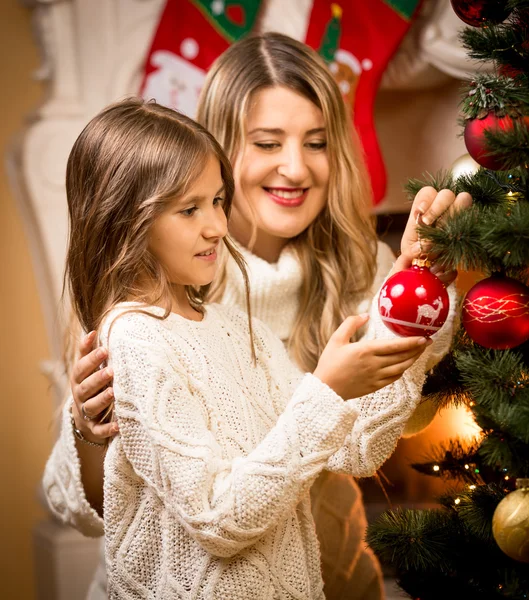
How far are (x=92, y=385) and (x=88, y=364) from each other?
4 centimetres

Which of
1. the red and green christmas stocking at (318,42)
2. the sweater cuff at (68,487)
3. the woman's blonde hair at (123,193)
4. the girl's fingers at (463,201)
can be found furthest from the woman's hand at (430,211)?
the red and green christmas stocking at (318,42)

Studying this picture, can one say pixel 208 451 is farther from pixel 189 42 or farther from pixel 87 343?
pixel 189 42

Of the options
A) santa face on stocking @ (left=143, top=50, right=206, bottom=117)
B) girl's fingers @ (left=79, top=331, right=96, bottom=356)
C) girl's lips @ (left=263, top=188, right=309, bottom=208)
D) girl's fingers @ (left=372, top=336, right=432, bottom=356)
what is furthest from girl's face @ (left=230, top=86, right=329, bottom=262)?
santa face on stocking @ (left=143, top=50, right=206, bottom=117)

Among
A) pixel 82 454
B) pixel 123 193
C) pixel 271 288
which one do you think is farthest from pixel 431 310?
pixel 82 454

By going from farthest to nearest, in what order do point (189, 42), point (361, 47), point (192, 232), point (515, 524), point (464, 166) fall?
point (189, 42) < point (361, 47) < point (464, 166) < point (192, 232) < point (515, 524)

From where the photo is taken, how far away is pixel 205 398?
42.4 inches

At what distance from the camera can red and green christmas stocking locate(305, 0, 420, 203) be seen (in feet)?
6.54

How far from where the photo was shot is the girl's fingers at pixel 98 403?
3.80ft

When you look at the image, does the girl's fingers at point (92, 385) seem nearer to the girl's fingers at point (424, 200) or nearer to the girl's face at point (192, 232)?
the girl's face at point (192, 232)

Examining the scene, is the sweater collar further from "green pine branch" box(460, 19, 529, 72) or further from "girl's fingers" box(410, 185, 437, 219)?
"green pine branch" box(460, 19, 529, 72)

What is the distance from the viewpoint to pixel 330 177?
1.55 meters

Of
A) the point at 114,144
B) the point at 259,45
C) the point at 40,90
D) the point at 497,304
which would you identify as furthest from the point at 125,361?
the point at 40,90

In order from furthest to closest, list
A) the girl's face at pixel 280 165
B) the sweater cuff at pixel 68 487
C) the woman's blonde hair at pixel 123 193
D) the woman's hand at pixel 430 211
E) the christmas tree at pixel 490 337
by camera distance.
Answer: the girl's face at pixel 280 165 → the sweater cuff at pixel 68 487 → the woman's blonde hair at pixel 123 193 → the woman's hand at pixel 430 211 → the christmas tree at pixel 490 337

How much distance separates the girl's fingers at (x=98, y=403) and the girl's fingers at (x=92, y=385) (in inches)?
0.4
